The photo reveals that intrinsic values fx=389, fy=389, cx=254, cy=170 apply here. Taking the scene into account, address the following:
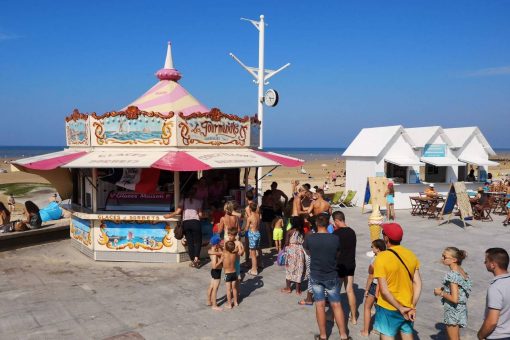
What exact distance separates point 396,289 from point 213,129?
614 cm

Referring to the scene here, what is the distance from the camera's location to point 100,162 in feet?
26.5

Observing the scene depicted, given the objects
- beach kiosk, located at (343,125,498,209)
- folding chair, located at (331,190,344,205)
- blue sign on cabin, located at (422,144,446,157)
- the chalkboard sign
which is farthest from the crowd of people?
blue sign on cabin, located at (422,144,446,157)

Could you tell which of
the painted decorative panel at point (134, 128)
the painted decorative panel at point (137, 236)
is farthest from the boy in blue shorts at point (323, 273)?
the painted decorative panel at point (134, 128)

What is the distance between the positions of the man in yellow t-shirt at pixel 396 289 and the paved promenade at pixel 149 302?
1324 millimetres

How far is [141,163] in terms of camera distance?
784 cm

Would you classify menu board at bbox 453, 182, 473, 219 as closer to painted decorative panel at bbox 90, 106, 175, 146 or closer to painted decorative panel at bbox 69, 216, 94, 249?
painted decorative panel at bbox 90, 106, 175, 146

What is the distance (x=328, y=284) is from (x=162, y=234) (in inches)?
182

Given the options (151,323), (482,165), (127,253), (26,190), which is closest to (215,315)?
(151,323)

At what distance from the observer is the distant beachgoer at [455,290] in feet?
13.7

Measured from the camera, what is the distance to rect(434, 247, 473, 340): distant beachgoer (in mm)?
4168

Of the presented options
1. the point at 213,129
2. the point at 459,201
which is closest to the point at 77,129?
the point at 213,129

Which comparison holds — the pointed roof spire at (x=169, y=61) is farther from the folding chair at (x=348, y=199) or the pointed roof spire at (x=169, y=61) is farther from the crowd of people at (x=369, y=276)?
the folding chair at (x=348, y=199)

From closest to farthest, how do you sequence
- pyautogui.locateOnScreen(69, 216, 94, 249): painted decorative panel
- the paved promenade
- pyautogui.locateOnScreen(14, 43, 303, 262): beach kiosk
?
1. the paved promenade
2. pyautogui.locateOnScreen(14, 43, 303, 262): beach kiosk
3. pyautogui.locateOnScreen(69, 216, 94, 249): painted decorative panel

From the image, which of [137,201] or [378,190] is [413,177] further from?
[137,201]
